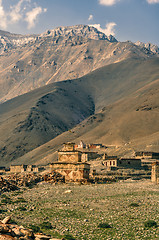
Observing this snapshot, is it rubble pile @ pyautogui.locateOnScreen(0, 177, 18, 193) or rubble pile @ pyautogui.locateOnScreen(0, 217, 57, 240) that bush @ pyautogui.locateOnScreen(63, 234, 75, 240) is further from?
rubble pile @ pyautogui.locateOnScreen(0, 177, 18, 193)

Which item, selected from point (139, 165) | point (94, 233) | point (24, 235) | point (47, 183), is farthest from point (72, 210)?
point (139, 165)

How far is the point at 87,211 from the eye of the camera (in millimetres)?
22469

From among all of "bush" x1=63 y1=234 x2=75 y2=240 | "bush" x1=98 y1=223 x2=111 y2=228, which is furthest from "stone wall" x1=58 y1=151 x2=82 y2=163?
"bush" x1=63 y1=234 x2=75 y2=240

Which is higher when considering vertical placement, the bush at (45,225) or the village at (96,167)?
the village at (96,167)

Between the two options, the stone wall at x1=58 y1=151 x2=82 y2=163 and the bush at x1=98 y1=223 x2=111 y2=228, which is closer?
the bush at x1=98 y1=223 x2=111 y2=228

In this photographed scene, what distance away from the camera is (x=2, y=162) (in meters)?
149

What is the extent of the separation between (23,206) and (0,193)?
18.5 feet

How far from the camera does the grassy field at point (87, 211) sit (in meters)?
18.5

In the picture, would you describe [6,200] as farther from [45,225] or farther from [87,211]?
[45,225]

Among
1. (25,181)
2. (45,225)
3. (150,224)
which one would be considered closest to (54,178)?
(25,181)

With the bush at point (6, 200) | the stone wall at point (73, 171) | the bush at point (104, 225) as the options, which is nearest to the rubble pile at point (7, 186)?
the bush at point (6, 200)

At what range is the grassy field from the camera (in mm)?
18516

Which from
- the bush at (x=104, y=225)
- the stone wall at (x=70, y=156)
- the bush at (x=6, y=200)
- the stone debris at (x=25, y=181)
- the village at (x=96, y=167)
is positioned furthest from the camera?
the stone wall at (x=70, y=156)

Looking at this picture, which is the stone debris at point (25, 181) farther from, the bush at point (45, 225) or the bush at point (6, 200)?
the bush at point (45, 225)
